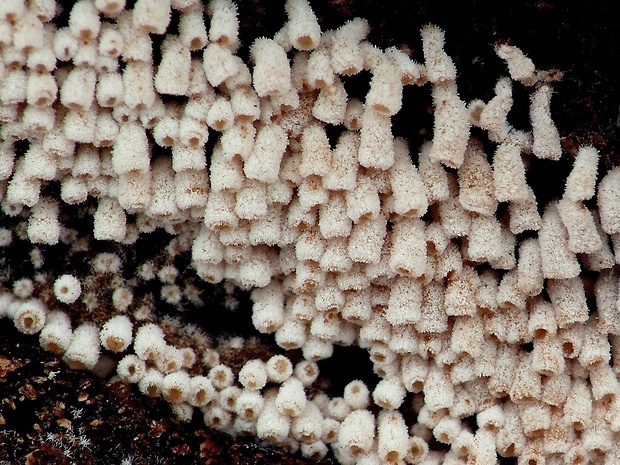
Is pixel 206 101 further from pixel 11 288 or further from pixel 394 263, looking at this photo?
pixel 11 288

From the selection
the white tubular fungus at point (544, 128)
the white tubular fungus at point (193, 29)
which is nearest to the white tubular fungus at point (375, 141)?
the white tubular fungus at point (544, 128)

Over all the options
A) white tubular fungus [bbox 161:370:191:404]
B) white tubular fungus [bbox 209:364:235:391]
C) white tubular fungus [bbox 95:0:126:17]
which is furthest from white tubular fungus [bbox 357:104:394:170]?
white tubular fungus [bbox 161:370:191:404]

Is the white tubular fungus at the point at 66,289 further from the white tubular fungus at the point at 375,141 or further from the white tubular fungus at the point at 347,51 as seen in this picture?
the white tubular fungus at the point at 347,51

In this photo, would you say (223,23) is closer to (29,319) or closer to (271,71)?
(271,71)

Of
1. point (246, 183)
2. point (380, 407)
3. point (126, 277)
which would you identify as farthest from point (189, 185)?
point (380, 407)

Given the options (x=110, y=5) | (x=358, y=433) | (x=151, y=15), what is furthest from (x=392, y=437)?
(x=110, y=5)

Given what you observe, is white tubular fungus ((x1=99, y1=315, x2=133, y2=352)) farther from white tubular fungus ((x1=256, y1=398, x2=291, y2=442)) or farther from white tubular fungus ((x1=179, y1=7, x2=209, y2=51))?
white tubular fungus ((x1=179, y1=7, x2=209, y2=51))
